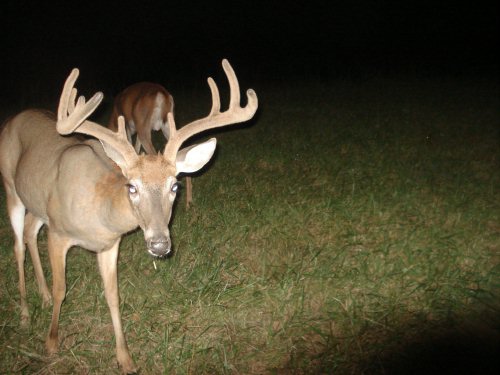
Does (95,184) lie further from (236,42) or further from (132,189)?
(236,42)

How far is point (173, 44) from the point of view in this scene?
23953 mm

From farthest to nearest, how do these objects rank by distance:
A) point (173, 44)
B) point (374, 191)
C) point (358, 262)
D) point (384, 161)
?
point (173, 44) < point (384, 161) < point (374, 191) < point (358, 262)

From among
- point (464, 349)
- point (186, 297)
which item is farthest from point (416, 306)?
point (186, 297)

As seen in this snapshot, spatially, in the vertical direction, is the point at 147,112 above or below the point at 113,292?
above

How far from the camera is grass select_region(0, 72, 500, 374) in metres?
3.07

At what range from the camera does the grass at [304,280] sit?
307 centimetres

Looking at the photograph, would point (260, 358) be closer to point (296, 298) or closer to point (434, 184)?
point (296, 298)

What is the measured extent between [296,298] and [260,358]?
2.23 feet

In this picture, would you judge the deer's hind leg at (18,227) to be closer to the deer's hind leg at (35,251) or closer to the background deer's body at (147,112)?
the deer's hind leg at (35,251)

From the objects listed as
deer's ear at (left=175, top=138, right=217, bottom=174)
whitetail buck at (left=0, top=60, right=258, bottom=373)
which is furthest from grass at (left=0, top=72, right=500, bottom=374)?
deer's ear at (left=175, top=138, right=217, bottom=174)

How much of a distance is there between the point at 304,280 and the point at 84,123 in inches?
86.9

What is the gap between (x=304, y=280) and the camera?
3.82m

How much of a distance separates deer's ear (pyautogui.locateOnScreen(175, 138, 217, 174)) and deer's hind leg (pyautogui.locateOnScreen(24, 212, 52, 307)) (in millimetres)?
1559

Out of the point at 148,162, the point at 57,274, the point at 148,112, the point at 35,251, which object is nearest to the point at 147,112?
the point at 148,112
